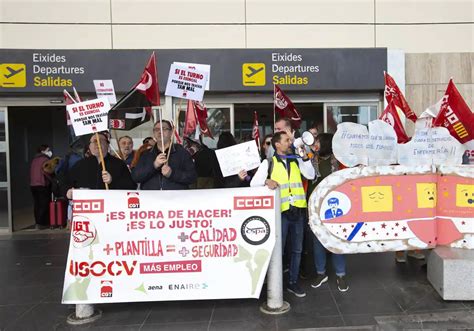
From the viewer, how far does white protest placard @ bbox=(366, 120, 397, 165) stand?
4633mm

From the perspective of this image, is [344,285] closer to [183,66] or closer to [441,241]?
[441,241]

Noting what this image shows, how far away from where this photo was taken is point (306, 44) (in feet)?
29.3

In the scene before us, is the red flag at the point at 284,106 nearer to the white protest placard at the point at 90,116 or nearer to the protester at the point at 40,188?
the white protest placard at the point at 90,116

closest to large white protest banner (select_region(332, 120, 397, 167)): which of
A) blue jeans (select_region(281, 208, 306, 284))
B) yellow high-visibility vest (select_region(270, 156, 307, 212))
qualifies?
yellow high-visibility vest (select_region(270, 156, 307, 212))

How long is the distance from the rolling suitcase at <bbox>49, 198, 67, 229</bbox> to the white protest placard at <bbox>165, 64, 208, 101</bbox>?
5568 millimetres

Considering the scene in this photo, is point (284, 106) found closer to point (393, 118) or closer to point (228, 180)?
point (393, 118)

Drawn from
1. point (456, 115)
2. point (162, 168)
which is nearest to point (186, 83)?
point (162, 168)

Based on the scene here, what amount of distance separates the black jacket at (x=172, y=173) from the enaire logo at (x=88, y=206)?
A: 0.58 meters

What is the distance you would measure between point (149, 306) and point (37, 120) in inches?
353

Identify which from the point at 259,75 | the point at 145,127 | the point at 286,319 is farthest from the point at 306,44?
the point at 286,319

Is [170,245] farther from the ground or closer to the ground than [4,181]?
closer to the ground

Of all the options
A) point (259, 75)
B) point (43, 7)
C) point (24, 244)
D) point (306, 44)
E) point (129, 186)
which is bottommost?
point (24, 244)

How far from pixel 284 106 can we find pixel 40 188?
6.01 meters

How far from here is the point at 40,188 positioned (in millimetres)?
9297
